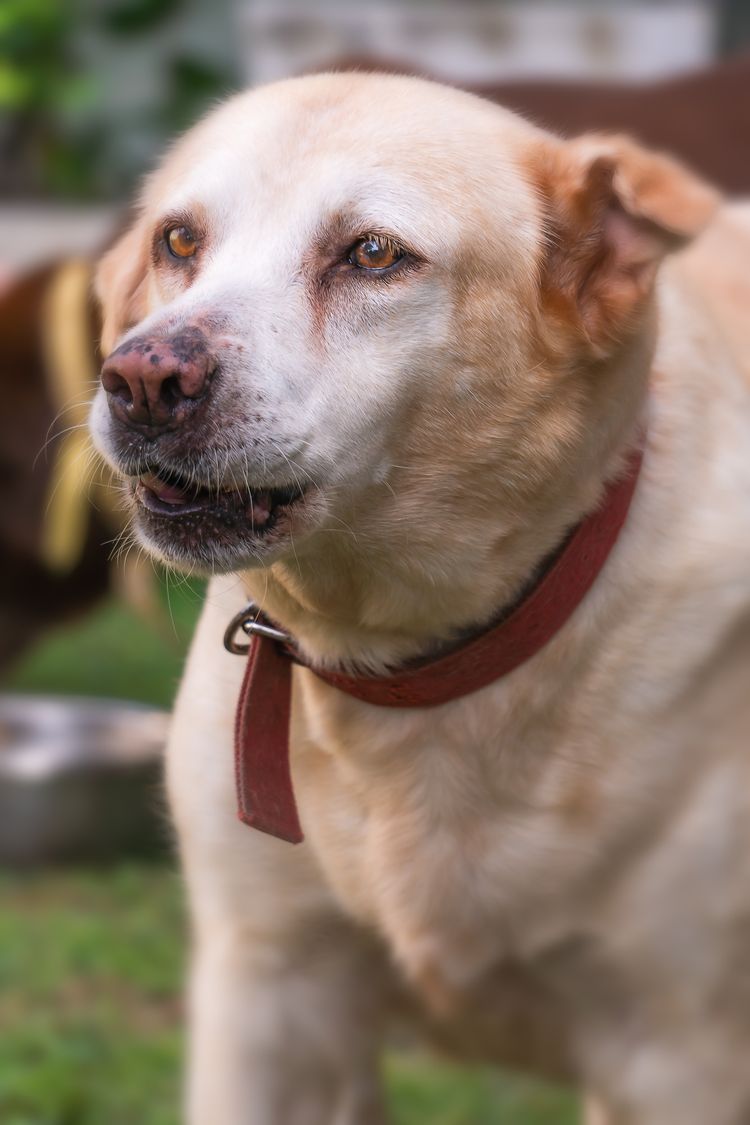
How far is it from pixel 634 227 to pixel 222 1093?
1.34 meters

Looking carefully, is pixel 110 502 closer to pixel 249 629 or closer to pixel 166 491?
pixel 249 629

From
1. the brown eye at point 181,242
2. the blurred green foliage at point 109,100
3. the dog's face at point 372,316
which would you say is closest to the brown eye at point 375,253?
the dog's face at point 372,316

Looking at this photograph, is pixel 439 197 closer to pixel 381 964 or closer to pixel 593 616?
pixel 593 616

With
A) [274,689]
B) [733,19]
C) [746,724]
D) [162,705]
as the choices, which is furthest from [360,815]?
[733,19]

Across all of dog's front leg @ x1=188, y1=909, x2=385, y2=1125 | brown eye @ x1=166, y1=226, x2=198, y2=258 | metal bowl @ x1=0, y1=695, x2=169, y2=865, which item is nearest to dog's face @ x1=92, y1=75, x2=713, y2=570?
brown eye @ x1=166, y1=226, x2=198, y2=258

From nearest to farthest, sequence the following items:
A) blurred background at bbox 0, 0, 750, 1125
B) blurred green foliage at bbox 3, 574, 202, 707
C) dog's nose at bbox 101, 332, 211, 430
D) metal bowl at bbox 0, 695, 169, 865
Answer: dog's nose at bbox 101, 332, 211, 430, blurred background at bbox 0, 0, 750, 1125, metal bowl at bbox 0, 695, 169, 865, blurred green foliage at bbox 3, 574, 202, 707

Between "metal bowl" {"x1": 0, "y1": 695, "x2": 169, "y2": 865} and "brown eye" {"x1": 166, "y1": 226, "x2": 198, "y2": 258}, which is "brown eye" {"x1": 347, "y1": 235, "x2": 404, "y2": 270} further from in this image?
"metal bowl" {"x1": 0, "y1": 695, "x2": 169, "y2": 865}

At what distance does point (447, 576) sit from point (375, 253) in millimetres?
393

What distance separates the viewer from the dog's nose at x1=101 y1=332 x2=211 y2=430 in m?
1.73

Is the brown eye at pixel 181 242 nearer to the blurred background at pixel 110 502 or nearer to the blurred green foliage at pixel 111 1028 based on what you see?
the blurred background at pixel 110 502

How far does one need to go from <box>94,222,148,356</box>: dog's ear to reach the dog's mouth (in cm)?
40

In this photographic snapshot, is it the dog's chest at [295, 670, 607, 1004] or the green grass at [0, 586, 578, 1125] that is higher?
the dog's chest at [295, 670, 607, 1004]

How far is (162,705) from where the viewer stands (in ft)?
17.0

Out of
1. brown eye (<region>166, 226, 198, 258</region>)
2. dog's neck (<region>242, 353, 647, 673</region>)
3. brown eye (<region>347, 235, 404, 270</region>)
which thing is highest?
brown eye (<region>347, 235, 404, 270</region>)
